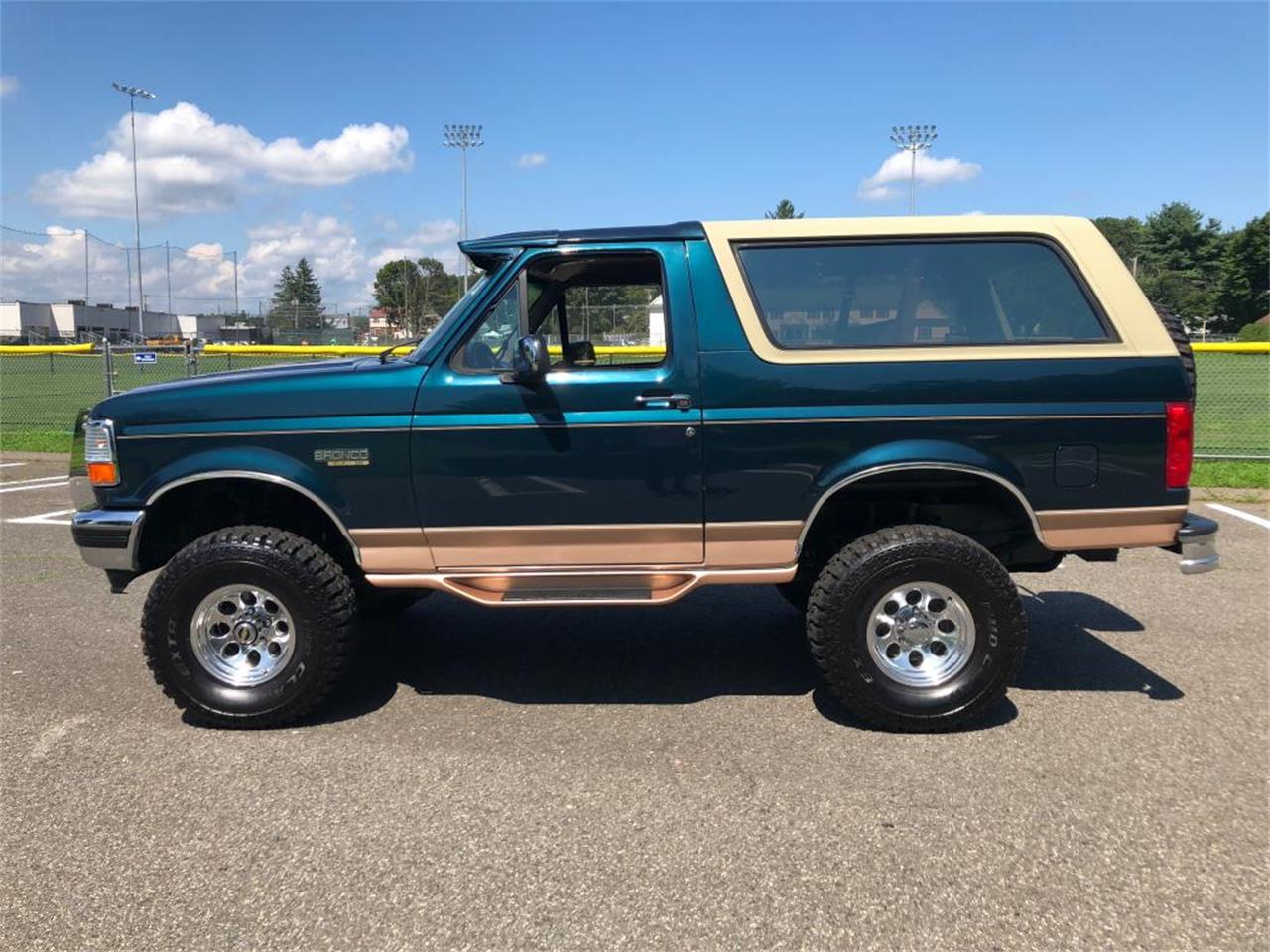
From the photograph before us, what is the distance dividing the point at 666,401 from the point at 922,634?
1.51 meters

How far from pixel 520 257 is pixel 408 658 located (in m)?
2.29

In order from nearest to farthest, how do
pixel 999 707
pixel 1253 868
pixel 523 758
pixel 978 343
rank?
pixel 1253 868, pixel 523 758, pixel 978 343, pixel 999 707

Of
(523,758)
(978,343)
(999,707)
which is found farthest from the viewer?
(999,707)

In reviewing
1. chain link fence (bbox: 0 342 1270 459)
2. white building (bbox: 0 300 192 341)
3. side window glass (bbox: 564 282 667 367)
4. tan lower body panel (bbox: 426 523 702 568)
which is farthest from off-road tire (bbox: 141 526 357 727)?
white building (bbox: 0 300 192 341)

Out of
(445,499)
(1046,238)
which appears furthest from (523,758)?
(1046,238)

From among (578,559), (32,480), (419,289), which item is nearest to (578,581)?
(578,559)

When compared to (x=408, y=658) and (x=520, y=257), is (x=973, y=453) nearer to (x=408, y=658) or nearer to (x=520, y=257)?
(x=520, y=257)

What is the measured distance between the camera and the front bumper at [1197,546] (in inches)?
153

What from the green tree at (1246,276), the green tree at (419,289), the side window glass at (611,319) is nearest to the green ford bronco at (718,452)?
the side window glass at (611,319)

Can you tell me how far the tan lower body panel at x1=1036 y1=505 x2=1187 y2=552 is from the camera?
384 cm

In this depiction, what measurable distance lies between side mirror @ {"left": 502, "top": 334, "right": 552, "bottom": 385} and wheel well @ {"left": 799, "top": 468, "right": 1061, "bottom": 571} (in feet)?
4.45

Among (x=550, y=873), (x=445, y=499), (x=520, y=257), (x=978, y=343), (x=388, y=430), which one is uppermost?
(x=520, y=257)

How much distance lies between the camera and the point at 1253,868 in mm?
2818

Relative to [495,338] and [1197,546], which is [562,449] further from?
[1197,546]
